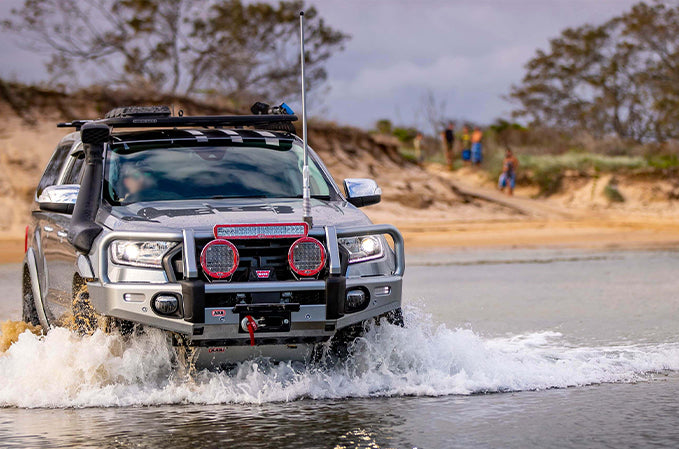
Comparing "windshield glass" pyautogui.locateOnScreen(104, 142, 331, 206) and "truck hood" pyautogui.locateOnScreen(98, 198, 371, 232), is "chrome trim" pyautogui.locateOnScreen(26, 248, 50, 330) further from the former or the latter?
"truck hood" pyautogui.locateOnScreen(98, 198, 371, 232)

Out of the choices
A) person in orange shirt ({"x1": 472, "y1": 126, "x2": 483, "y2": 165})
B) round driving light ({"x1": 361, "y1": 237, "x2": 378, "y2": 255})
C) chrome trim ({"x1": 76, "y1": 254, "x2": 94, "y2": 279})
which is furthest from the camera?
person in orange shirt ({"x1": 472, "y1": 126, "x2": 483, "y2": 165})

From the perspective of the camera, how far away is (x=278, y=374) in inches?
298

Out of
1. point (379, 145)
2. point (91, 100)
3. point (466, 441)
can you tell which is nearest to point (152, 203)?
point (466, 441)

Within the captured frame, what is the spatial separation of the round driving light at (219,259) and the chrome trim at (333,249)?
23.7 inches

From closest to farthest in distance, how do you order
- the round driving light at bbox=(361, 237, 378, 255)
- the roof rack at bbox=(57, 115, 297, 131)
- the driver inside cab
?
the round driving light at bbox=(361, 237, 378, 255) < the driver inside cab < the roof rack at bbox=(57, 115, 297, 131)

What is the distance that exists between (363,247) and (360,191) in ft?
4.15

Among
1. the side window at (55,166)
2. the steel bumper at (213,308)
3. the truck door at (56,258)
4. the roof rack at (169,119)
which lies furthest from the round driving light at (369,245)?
the side window at (55,166)

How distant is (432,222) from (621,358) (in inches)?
871

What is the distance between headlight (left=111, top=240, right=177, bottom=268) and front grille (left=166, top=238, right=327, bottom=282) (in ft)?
0.35

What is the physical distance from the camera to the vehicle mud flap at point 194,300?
690 cm

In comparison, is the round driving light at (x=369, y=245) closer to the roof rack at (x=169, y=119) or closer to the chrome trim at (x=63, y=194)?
the roof rack at (x=169, y=119)

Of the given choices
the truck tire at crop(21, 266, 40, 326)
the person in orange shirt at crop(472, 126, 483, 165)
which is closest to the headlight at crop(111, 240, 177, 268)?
the truck tire at crop(21, 266, 40, 326)

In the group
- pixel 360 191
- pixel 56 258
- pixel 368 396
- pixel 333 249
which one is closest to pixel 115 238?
pixel 333 249

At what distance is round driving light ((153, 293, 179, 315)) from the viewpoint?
704 cm
